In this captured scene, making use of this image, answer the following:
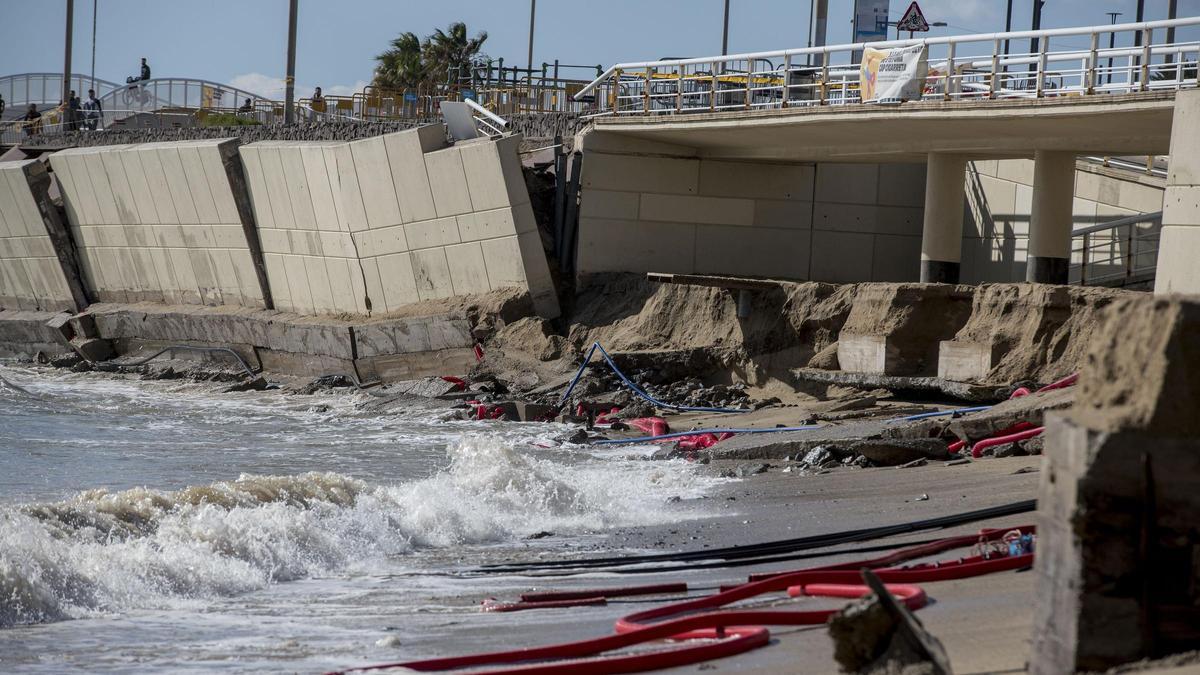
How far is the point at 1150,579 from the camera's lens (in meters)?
4.37

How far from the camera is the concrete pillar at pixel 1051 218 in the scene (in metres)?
21.2

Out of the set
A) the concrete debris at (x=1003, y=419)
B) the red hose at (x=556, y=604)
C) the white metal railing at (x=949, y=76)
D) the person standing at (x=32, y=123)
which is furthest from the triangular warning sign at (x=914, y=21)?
the person standing at (x=32, y=123)

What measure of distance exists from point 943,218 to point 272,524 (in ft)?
51.7

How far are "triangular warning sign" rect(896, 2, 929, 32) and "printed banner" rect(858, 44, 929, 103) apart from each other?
1179 cm

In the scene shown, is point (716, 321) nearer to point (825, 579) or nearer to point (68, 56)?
point (825, 579)

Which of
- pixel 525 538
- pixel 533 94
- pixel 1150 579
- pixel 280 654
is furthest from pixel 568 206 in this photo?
pixel 1150 579

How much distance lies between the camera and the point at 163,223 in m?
35.1

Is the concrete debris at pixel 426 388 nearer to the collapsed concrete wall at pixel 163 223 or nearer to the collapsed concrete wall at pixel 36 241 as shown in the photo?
the collapsed concrete wall at pixel 163 223

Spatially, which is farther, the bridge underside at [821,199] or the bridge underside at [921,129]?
the bridge underside at [821,199]

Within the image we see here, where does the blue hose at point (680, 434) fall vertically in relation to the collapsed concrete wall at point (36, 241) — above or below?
below

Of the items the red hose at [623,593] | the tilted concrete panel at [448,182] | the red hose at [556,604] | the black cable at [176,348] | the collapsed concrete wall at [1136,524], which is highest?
the tilted concrete panel at [448,182]

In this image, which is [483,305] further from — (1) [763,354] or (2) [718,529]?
(2) [718,529]

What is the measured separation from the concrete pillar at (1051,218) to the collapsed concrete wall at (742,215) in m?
6.74

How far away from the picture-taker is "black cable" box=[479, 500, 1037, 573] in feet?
28.5
